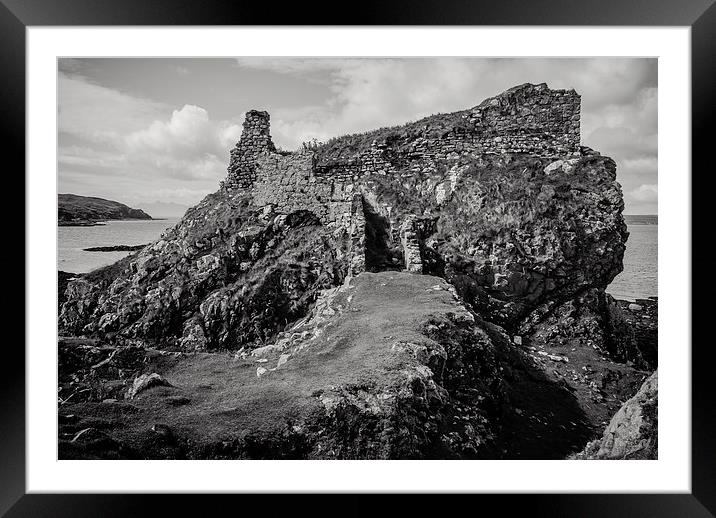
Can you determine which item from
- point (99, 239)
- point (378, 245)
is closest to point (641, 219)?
point (378, 245)

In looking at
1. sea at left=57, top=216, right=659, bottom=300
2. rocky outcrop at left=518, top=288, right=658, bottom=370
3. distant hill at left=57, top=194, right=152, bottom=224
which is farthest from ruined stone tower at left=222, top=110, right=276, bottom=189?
rocky outcrop at left=518, top=288, right=658, bottom=370

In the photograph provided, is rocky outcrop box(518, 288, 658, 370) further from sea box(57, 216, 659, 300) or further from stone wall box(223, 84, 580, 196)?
stone wall box(223, 84, 580, 196)

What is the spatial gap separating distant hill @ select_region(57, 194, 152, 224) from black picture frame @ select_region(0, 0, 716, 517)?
71 cm

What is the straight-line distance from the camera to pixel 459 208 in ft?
22.5

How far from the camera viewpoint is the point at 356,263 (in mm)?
6543

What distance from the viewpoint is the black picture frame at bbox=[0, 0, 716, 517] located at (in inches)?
171

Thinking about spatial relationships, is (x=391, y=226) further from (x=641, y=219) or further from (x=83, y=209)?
(x=83, y=209)

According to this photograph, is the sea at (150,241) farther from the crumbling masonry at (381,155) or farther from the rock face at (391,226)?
the crumbling masonry at (381,155)
